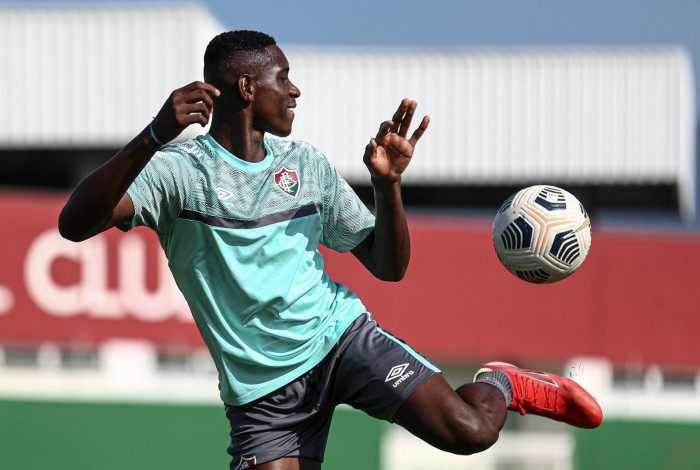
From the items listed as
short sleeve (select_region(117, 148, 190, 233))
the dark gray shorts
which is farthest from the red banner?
short sleeve (select_region(117, 148, 190, 233))

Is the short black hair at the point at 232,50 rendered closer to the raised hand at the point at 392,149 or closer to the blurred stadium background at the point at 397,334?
the raised hand at the point at 392,149

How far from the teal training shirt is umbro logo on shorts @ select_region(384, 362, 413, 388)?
28 centimetres

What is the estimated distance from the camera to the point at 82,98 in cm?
1691

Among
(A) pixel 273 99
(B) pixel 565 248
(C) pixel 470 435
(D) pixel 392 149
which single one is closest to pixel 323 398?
(C) pixel 470 435

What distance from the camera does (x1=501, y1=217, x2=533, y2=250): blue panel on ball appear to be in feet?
19.5

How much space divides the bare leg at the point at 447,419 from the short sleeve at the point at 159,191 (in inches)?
49.0

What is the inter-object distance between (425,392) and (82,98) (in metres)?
12.6

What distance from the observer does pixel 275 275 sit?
17.1 ft

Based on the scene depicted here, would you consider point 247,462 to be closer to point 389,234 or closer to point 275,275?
point 275,275

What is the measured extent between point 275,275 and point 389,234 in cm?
56

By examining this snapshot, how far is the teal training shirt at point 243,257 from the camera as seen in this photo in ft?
16.9

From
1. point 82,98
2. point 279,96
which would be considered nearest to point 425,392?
point 279,96

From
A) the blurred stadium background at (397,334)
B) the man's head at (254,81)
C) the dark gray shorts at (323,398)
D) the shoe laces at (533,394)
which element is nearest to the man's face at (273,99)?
the man's head at (254,81)

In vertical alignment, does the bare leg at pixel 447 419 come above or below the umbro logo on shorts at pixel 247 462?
above
